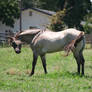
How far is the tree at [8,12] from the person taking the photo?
40406mm

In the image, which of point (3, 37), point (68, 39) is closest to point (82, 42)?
point (68, 39)

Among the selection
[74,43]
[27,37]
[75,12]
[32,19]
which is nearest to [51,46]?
[74,43]

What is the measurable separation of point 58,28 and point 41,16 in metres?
12.9

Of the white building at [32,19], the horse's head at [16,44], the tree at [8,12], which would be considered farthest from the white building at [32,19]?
the horse's head at [16,44]

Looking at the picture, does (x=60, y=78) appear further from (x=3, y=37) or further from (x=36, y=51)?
(x=3, y=37)

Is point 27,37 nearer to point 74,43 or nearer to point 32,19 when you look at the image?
point 74,43

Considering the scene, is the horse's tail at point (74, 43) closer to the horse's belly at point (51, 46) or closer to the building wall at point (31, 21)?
the horse's belly at point (51, 46)

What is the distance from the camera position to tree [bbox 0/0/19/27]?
4041cm

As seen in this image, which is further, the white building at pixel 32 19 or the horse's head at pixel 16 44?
the white building at pixel 32 19

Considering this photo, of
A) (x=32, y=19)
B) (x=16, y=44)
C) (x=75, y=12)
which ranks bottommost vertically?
(x=32, y=19)

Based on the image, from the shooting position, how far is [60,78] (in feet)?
30.0

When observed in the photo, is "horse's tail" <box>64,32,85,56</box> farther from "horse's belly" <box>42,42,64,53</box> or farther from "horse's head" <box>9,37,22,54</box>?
Answer: "horse's head" <box>9,37,22,54</box>

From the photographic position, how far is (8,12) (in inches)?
1606

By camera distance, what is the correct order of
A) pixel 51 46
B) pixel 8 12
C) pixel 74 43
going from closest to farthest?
pixel 74 43 < pixel 51 46 < pixel 8 12
